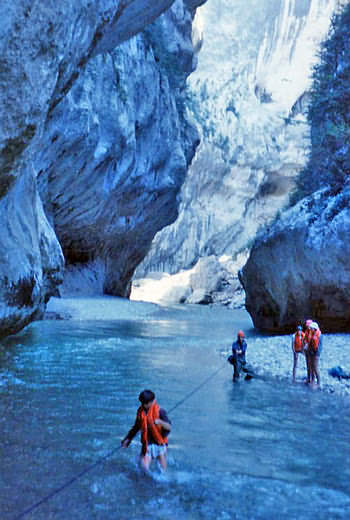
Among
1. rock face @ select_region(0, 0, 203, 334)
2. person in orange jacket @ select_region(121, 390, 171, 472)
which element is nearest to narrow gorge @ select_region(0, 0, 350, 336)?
rock face @ select_region(0, 0, 203, 334)

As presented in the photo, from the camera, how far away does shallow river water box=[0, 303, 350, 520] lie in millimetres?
4688

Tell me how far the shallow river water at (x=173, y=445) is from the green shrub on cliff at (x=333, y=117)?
451 inches

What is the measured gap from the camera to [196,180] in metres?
66.2

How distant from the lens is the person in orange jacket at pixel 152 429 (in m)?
5.19

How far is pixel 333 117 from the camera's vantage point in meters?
23.5

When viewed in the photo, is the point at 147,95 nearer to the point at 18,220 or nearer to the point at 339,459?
the point at 18,220

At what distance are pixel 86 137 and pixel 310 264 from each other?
37.6ft

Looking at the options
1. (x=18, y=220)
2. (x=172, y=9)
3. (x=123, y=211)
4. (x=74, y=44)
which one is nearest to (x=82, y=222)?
(x=123, y=211)

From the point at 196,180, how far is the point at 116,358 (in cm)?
5519

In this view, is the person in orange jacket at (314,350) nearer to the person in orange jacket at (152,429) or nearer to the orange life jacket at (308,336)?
the orange life jacket at (308,336)

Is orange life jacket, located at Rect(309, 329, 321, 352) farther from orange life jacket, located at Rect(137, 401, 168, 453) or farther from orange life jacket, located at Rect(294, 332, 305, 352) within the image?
orange life jacket, located at Rect(137, 401, 168, 453)

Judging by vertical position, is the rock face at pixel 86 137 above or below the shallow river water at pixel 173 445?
Result: above

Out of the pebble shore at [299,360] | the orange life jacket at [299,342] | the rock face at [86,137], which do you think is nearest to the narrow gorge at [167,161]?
the rock face at [86,137]

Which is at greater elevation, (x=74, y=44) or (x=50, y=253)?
(x=74, y=44)
